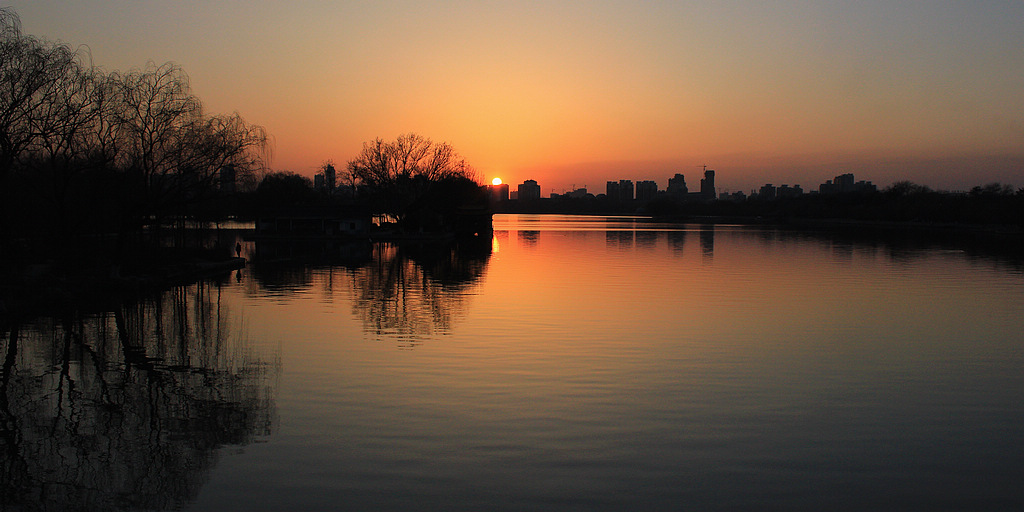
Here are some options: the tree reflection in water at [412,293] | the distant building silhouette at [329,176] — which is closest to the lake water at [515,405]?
the tree reflection in water at [412,293]

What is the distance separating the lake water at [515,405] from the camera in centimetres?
790

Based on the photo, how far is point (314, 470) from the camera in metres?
8.38

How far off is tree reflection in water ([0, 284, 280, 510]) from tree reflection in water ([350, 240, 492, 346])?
3750 millimetres

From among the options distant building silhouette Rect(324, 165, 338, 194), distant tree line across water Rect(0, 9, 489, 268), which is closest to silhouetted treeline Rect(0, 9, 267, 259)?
distant tree line across water Rect(0, 9, 489, 268)

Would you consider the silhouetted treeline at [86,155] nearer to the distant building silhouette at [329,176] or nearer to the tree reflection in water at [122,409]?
the tree reflection in water at [122,409]

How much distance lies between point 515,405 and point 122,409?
5627mm

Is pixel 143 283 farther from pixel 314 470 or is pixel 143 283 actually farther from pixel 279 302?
pixel 314 470

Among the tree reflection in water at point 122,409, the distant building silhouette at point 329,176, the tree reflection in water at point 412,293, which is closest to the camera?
the tree reflection in water at point 122,409

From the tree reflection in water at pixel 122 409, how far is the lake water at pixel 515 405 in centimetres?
5

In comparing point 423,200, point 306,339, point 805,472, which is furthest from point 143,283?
point 423,200

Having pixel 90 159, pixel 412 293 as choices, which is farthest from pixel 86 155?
pixel 412 293

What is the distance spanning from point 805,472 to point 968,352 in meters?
10.1

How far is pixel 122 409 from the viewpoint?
10.9 m

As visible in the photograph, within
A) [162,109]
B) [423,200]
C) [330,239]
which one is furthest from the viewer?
[423,200]
